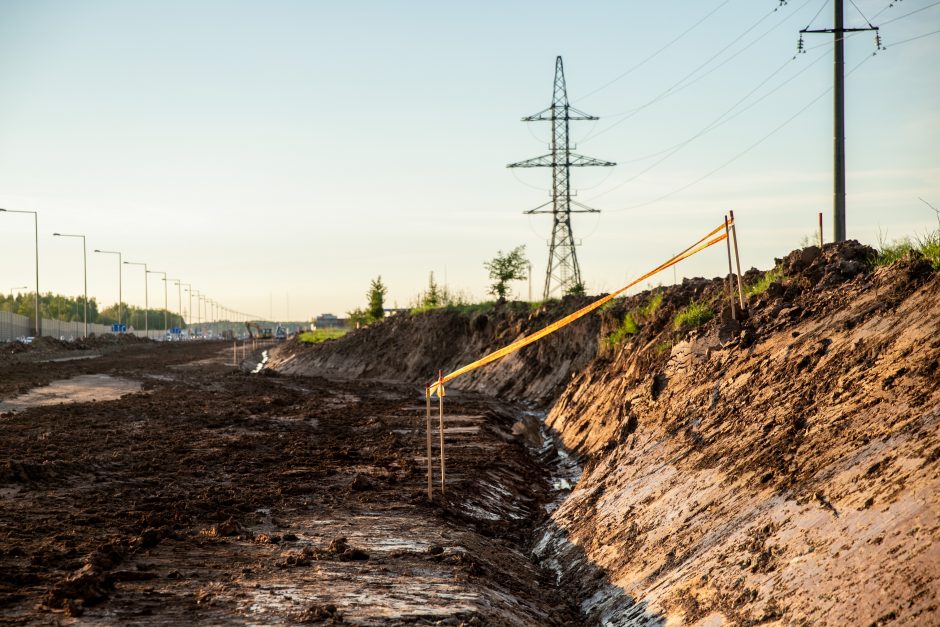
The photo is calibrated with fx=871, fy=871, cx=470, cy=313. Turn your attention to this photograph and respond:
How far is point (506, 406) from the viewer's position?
3144 cm

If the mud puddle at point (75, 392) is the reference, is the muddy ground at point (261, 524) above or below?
below

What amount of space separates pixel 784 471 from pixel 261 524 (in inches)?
254

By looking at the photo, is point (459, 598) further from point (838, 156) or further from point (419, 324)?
point (419, 324)

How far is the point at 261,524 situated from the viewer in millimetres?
11141

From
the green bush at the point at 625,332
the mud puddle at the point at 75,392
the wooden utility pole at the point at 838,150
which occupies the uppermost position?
the wooden utility pole at the point at 838,150

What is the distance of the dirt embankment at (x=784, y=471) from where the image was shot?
6.27 metres

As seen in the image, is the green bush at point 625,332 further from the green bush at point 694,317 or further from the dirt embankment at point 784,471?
the dirt embankment at point 784,471

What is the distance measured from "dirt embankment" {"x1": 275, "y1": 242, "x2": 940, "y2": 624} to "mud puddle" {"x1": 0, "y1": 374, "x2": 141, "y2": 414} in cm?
1971

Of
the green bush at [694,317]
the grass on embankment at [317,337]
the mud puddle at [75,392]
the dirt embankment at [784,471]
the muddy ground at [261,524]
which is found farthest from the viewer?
the grass on embankment at [317,337]

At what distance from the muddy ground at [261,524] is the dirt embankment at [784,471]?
116cm

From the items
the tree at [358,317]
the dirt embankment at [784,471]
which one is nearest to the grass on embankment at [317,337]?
the tree at [358,317]

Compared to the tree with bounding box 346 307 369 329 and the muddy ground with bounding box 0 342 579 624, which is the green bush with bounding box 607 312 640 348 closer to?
the muddy ground with bounding box 0 342 579 624

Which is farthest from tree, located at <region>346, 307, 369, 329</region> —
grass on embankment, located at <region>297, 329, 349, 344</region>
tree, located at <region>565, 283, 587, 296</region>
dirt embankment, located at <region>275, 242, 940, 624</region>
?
dirt embankment, located at <region>275, 242, 940, 624</region>

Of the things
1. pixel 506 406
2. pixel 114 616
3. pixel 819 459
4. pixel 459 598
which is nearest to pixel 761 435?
pixel 819 459
